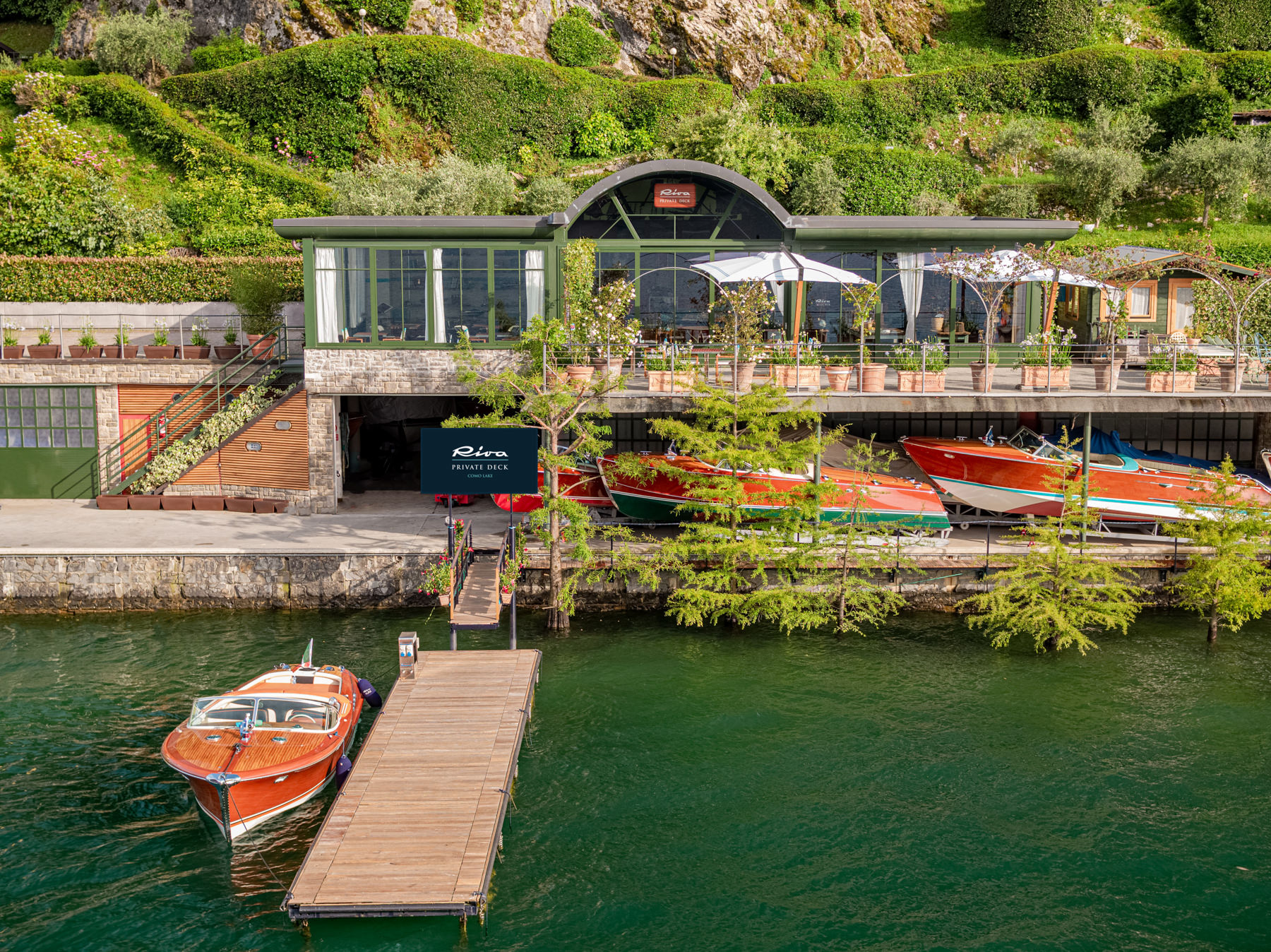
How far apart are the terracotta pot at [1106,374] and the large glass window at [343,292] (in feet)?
46.6

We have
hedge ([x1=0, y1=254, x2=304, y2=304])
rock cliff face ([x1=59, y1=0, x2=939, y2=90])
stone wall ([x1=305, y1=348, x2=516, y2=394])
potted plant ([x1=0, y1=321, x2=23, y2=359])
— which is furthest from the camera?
rock cliff face ([x1=59, y1=0, x2=939, y2=90])

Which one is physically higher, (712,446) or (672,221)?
(672,221)

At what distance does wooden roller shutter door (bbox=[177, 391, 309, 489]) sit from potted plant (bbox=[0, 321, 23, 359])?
18.7 ft

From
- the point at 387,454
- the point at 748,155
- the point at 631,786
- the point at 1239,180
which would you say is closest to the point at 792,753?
the point at 631,786

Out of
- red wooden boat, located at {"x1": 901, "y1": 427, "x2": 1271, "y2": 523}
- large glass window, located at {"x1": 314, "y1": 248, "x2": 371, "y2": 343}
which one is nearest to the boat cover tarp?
red wooden boat, located at {"x1": 901, "y1": 427, "x2": 1271, "y2": 523}

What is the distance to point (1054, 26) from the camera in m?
51.5

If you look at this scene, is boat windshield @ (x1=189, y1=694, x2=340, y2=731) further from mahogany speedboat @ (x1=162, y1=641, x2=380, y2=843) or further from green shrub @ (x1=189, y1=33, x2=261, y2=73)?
green shrub @ (x1=189, y1=33, x2=261, y2=73)

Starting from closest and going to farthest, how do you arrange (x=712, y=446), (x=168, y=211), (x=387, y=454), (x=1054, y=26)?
(x=712, y=446)
(x=387, y=454)
(x=168, y=211)
(x=1054, y=26)

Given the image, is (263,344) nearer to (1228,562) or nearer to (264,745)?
(264,745)

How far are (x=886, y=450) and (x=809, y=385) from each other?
194 cm

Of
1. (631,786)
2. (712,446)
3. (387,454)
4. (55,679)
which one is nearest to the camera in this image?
(631,786)

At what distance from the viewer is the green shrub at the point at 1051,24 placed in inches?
2019

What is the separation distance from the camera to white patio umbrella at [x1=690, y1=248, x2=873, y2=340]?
20.7 metres

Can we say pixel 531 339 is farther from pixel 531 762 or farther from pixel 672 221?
pixel 531 762
